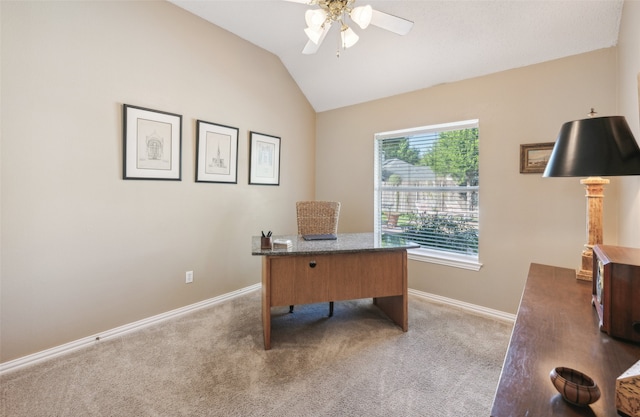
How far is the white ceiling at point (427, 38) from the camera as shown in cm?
218

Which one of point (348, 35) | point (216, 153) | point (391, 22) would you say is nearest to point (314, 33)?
point (348, 35)

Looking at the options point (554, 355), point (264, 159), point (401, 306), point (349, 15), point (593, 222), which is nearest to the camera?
point (554, 355)

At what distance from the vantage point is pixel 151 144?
2545 millimetres

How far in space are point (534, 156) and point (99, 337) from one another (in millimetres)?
3984

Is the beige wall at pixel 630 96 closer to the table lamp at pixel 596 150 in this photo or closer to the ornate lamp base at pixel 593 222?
the ornate lamp base at pixel 593 222

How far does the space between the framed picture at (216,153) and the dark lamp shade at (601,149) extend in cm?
282

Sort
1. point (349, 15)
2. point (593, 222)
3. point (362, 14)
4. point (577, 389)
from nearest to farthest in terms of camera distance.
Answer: point (577, 389)
point (593, 222)
point (362, 14)
point (349, 15)

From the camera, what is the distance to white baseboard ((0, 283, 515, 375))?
6.48 ft

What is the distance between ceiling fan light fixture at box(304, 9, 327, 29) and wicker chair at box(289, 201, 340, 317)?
1.70 metres

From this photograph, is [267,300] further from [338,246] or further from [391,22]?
[391,22]

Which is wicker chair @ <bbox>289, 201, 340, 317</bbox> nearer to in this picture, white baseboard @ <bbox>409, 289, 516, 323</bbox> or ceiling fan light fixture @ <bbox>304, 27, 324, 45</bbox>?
white baseboard @ <bbox>409, 289, 516, 323</bbox>

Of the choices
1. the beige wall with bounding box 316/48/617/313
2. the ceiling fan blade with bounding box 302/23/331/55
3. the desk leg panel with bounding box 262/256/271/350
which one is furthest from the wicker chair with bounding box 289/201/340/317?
the ceiling fan blade with bounding box 302/23/331/55

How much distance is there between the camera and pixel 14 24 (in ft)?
6.15


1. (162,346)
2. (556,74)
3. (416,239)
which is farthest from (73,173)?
(556,74)
